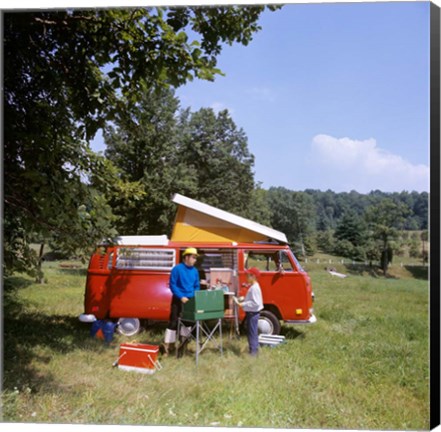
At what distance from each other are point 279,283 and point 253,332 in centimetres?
69

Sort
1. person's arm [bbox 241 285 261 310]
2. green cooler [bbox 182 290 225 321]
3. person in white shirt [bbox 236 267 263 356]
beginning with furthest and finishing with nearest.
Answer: person's arm [bbox 241 285 261 310], person in white shirt [bbox 236 267 263 356], green cooler [bbox 182 290 225 321]

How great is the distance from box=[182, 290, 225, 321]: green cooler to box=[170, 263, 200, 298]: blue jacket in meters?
0.13

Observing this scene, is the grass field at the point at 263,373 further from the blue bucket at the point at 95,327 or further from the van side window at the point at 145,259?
the van side window at the point at 145,259

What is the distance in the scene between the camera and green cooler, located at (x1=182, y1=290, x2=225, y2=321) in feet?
12.3

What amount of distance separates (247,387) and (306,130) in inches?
86.3

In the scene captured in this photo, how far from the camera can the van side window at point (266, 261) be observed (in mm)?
4258

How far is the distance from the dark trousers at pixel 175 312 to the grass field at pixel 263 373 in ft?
1.17

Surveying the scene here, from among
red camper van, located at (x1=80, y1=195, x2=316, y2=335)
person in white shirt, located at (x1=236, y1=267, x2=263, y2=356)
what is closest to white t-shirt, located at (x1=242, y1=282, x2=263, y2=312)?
person in white shirt, located at (x1=236, y1=267, x2=263, y2=356)

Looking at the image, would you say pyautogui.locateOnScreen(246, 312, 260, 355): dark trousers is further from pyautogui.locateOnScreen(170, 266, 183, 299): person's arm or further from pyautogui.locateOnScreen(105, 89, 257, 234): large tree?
pyautogui.locateOnScreen(105, 89, 257, 234): large tree

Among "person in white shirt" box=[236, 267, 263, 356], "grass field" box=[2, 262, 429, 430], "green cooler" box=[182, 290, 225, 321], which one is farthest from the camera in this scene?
"person in white shirt" box=[236, 267, 263, 356]

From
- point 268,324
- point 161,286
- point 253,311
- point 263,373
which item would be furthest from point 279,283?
point 161,286

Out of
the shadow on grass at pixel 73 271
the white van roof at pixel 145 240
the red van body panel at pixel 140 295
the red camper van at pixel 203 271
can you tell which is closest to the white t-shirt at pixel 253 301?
the red camper van at pixel 203 271

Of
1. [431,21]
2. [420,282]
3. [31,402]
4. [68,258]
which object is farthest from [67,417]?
[431,21]

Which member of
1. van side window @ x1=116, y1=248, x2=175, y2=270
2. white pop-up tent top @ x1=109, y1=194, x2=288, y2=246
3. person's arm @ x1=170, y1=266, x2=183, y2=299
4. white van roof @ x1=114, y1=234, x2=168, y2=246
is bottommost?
person's arm @ x1=170, y1=266, x2=183, y2=299
